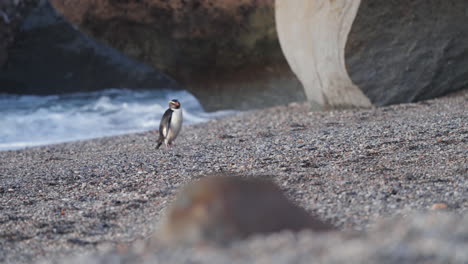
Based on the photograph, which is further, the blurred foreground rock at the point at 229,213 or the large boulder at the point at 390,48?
the large boulder at the point at 390,48

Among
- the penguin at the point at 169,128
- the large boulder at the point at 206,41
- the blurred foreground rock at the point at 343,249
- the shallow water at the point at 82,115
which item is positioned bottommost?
the blurred foreground rock at the point at 343,249

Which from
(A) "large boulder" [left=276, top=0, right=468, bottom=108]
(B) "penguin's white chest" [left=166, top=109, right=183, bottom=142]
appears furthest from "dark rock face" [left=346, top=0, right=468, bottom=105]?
(B) "penguin's white chest" [left=166, top=109, right=183, bottom=142]

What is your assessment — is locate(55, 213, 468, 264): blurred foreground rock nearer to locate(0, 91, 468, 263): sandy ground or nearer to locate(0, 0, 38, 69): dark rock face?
locate(0, 91, 468, 263): sandy ground

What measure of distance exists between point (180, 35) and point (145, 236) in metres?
7.80

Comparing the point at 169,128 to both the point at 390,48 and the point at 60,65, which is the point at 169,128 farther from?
the point at 60,65

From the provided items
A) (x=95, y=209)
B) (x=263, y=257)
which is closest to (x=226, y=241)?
(x=263, y=257)

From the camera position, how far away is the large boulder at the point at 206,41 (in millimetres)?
10609

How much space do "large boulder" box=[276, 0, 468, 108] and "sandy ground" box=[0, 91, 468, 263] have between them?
0.27m

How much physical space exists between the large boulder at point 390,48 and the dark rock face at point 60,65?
1084 cm

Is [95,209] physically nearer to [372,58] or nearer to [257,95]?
[372,58]

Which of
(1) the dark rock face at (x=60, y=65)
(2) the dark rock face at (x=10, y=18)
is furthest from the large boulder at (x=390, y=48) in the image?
(1) the dark rock face at (x=60, y=65)

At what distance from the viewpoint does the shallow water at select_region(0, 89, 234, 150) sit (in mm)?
10711

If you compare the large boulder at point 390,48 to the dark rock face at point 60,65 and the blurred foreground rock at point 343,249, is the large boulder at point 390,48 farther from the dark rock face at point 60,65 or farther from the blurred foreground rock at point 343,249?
the dark rock face at point 60,65

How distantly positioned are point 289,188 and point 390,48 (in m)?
3.78
